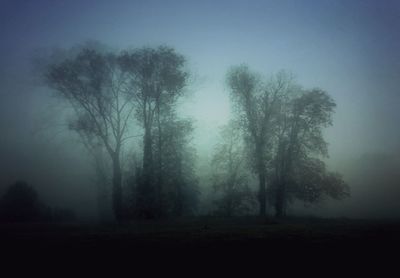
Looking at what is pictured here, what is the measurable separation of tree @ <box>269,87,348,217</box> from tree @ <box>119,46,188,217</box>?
12111mm

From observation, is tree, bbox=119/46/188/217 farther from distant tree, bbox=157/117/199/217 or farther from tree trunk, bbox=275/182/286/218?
tree trunk, bbox=275/182/286/218

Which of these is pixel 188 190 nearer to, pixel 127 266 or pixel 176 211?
pixel 176 211

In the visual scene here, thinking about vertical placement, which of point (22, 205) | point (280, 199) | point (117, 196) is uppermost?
point (117, 196)

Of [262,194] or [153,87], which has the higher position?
[153,87]

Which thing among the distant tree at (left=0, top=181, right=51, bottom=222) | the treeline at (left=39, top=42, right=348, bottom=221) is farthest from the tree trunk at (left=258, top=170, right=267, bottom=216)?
the distant tree at (left=0, top=181, right=51, bottom=222)

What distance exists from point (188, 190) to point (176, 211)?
18.8 ft

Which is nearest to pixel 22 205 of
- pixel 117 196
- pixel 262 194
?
pixel 117 196

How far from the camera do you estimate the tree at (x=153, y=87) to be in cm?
3419

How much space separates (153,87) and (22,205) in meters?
26.3

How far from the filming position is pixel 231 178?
4259 cm

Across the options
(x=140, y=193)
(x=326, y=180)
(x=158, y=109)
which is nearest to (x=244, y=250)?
(x=140, y=193)

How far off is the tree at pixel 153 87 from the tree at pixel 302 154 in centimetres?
1211

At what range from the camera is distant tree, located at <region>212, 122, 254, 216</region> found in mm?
41312

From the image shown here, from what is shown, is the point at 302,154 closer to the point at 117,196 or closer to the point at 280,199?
the point at 280,199
